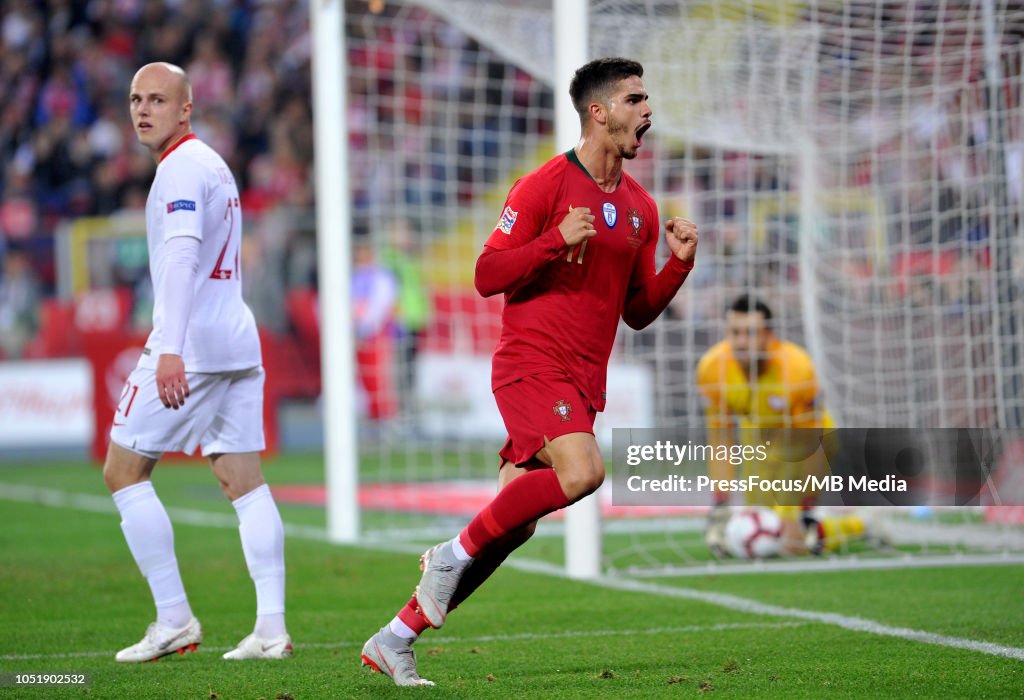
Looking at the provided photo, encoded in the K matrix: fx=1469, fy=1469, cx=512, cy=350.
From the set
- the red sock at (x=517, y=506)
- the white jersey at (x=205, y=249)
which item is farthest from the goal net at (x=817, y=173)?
the red sock at (x=517, y=506)

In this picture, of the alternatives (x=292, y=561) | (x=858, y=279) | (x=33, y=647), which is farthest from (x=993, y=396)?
(x=33, y=647)

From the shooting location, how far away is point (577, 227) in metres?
4.71

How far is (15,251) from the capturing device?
21141 mm

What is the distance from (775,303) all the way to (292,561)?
161 inches

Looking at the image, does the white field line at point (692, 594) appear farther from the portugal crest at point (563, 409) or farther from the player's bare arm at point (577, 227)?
the player's bare arm at point (577, 227)

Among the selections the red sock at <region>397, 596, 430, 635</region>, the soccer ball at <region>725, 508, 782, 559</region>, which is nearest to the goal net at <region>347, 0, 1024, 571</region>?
the soccer ball at <region>725, 508, 782, 559</region>

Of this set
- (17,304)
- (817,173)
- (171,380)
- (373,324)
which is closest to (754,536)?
(817,173)

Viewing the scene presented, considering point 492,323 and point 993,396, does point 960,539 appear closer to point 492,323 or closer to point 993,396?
point 993,396

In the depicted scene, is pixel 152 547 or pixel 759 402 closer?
pixel 152 547

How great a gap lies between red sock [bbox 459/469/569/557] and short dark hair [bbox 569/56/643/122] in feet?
4.23

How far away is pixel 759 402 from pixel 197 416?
441 cm

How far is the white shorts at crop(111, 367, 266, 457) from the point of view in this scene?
18.1 ft

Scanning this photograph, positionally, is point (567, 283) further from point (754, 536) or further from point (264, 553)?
point (754, 536)

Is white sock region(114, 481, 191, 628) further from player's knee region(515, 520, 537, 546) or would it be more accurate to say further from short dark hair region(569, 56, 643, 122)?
short dark hair region(569, 56, 643, 122)
